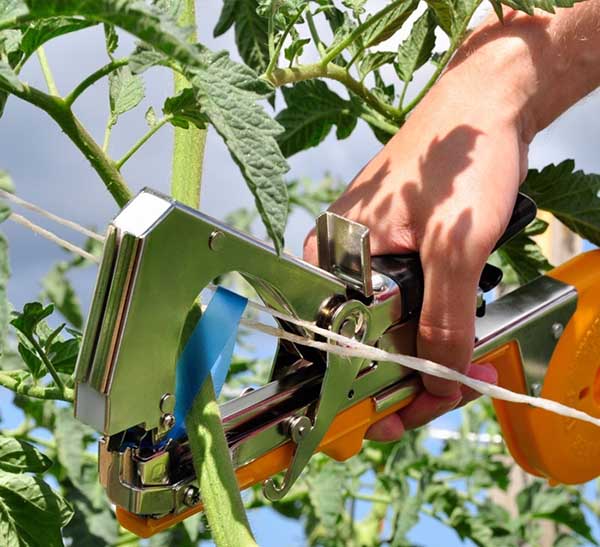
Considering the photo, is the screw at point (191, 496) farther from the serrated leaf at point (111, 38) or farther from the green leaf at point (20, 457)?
the serrated leaf at point (111, 38)

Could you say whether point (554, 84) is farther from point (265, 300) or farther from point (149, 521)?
point (149, 521)

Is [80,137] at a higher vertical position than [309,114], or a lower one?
higher

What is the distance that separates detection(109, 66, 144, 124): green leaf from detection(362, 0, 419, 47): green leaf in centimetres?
21

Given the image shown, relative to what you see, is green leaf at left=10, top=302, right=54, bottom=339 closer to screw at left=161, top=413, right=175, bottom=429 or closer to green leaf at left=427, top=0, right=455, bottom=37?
screw at left=161, top=413, right=175, bottom=429

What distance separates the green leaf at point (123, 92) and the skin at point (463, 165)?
230 mm

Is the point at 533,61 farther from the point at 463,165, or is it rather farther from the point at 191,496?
the point at 191,496

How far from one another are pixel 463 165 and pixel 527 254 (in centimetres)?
28

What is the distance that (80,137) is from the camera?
0.72 m

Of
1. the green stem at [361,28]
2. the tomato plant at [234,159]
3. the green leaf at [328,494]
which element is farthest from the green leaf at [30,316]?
the green leaf at [328,494]

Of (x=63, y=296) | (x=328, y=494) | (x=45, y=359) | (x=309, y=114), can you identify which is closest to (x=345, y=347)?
(x=45, y=359)

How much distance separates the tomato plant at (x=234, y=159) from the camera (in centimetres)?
59

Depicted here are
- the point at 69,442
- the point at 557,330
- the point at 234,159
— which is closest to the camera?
the point at 234,159

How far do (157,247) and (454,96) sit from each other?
0.36m

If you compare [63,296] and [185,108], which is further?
[63,296]
